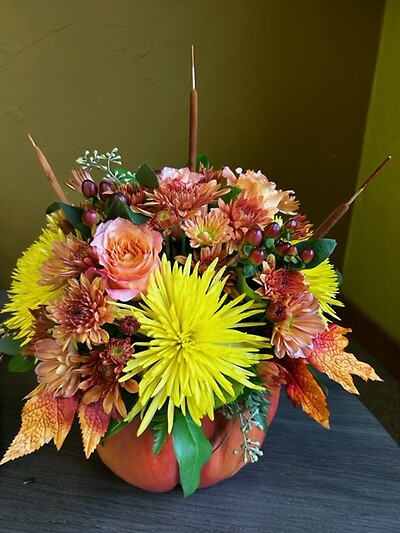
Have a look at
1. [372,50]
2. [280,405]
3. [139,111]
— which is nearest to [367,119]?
[372,50]

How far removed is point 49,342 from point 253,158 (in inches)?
46.9

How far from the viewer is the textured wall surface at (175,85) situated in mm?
1306

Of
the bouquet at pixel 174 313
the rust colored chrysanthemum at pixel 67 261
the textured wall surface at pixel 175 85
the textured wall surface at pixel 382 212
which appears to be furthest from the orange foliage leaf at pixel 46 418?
the textured wall surface at pixel 382 212

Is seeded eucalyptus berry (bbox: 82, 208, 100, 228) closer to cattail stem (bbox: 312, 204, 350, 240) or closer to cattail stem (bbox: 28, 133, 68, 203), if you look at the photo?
cattail stem (bbox: 28, 133, 68, 203)

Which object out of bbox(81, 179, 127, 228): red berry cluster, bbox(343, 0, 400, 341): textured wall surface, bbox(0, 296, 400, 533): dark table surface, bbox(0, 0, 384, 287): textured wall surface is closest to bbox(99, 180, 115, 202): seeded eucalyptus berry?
bbox(81, 179, 127, 228): red berry cluster

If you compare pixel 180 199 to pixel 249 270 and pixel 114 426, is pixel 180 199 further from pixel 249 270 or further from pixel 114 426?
pixel 114 426

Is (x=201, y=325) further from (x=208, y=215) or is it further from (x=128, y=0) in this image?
(x=128, y=0)

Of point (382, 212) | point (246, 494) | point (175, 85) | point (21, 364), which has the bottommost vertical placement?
point (246, 494)

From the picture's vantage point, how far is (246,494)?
23.6 inches

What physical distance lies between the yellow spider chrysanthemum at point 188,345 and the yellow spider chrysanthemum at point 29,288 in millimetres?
118

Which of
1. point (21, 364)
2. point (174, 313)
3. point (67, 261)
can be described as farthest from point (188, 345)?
point (21, 364)

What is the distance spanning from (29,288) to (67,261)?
91 millimetres

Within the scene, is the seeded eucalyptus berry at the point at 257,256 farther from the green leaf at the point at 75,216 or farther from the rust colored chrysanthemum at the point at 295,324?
the green leaf at the point at 75,216

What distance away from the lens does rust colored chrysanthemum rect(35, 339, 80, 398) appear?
0.44 m
